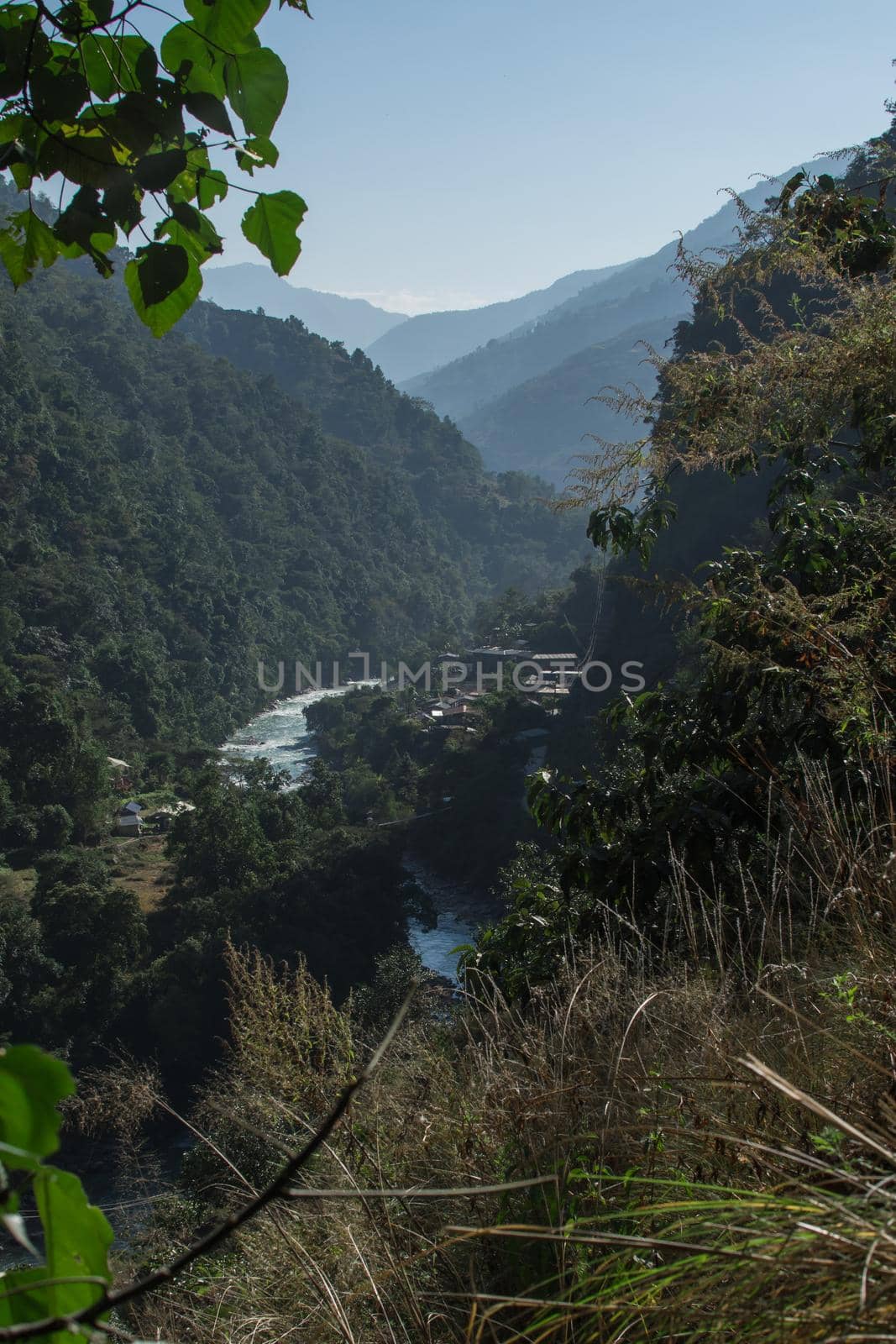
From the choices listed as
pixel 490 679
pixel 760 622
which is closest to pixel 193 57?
pixel 760 622

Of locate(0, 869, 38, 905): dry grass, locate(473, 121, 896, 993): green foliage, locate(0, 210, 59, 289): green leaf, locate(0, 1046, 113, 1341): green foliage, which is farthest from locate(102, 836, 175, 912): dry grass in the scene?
locate(0, 1046, 113, 1341): green foliage

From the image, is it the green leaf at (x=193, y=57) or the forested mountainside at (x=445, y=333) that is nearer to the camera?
the green leaf at (x=193, y=57)

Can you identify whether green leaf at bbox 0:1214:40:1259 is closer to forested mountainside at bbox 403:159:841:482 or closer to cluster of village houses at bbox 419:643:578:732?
cluster of village houses at bbox 419:643:578:732

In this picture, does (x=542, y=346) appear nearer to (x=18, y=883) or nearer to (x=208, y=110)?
(x=18, y=883)

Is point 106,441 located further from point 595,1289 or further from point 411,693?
point 595,1289

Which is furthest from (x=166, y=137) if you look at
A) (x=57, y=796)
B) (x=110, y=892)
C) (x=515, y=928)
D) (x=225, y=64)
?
(x=57, y=796)

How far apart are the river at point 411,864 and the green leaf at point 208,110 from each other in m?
4.14

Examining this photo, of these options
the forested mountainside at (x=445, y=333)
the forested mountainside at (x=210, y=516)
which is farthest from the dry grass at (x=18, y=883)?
the forested mountainside at (x=445, y=333)

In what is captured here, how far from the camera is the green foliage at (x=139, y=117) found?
71 centimetres

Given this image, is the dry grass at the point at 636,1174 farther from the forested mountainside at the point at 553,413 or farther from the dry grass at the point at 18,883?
the forested mountainside at the point at 553,413

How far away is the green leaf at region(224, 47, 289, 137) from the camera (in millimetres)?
730

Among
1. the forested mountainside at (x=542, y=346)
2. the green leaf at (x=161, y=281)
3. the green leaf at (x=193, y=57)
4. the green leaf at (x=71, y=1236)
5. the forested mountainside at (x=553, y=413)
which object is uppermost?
the forested mountainside at (x=542, y=346)

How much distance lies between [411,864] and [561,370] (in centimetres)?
6999

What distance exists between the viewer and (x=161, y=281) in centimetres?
73
